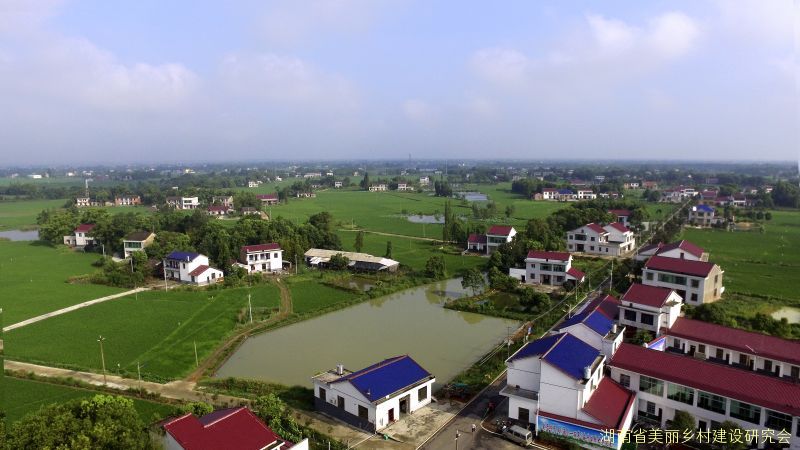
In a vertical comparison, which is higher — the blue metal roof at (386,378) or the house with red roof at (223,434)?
the house with red roof at (223,434)

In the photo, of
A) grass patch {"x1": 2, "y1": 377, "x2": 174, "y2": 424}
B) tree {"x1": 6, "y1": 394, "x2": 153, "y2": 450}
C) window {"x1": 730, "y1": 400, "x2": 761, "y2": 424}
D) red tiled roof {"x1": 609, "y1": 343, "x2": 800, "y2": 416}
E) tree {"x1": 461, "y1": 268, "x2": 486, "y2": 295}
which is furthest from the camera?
tree {"x1": 461, "y1": 268, "x2": 486, "y2": 295}

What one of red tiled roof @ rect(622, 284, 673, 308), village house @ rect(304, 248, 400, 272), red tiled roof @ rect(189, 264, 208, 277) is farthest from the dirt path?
red tiled roof @ rect(622, 284, 673, 308)

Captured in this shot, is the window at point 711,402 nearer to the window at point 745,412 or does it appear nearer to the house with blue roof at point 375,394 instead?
the window at point 745,412

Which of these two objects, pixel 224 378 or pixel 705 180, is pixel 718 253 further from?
pixel 705 180

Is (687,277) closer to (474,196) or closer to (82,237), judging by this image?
(82,237)

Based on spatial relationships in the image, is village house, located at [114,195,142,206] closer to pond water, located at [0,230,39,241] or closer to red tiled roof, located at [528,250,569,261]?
pond water, located at [0,230,39,241]

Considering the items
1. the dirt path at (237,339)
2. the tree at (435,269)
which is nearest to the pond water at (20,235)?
the dirt path at (237,339)

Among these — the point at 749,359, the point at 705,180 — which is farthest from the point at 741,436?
the point at 705,180
